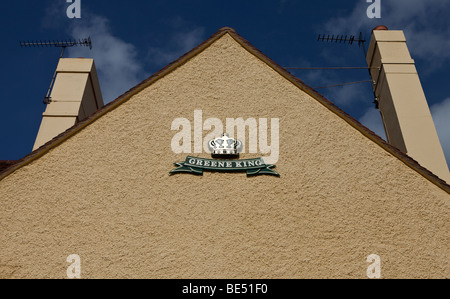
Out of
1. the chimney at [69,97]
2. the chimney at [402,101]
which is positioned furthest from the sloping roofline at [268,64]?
the chimney at [69,97]

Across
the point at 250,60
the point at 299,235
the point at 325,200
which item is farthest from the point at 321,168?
the point at 250,60

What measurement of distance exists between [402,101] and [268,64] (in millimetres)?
3855

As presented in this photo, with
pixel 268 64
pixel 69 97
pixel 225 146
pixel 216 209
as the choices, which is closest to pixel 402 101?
pixel 268 64

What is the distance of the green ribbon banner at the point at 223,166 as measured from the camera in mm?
7457

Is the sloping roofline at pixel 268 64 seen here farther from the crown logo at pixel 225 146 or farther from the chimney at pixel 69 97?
the chimney at pixel 69 97

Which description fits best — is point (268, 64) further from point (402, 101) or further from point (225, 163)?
point (402, 101)

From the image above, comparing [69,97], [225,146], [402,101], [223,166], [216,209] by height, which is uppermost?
[69,97]

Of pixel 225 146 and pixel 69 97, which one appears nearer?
pixel 225 146

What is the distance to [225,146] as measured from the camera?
771cm

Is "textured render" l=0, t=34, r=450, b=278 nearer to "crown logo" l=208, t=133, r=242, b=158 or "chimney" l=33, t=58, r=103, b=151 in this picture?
"crown logo" l=208, t=133, r=242, b=158

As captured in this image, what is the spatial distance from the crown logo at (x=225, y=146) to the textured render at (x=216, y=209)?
411mm

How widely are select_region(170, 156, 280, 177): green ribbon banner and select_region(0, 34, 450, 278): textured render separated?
0.36 feet

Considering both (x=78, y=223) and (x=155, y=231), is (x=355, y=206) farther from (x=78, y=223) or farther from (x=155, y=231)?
(x=78, y=223)
